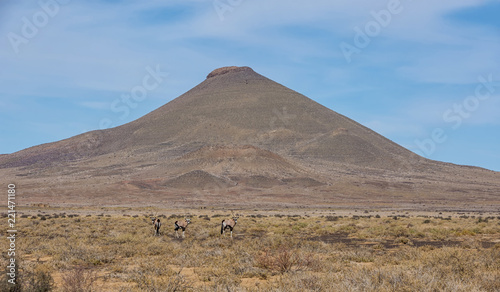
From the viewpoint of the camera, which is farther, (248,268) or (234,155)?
(234,155)

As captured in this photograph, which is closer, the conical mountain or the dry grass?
the dry grass

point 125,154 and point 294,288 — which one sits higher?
point 125,154

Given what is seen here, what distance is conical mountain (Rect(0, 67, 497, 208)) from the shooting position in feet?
385

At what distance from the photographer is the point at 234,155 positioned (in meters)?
132

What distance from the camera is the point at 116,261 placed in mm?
15305

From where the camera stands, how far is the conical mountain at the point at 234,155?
117250 millimetres

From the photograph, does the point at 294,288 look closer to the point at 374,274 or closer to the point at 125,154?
the point at 374,274

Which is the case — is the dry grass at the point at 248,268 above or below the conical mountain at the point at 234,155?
below

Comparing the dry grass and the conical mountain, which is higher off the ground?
the conical mountain

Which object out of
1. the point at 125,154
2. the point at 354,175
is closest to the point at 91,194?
the point at 125,154

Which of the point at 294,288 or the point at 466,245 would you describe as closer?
the point at 294,288

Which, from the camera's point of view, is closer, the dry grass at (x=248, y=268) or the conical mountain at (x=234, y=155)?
the dry grass at (x=248, y=268)

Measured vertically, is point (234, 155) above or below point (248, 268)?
above

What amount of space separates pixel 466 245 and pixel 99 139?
18504cm
